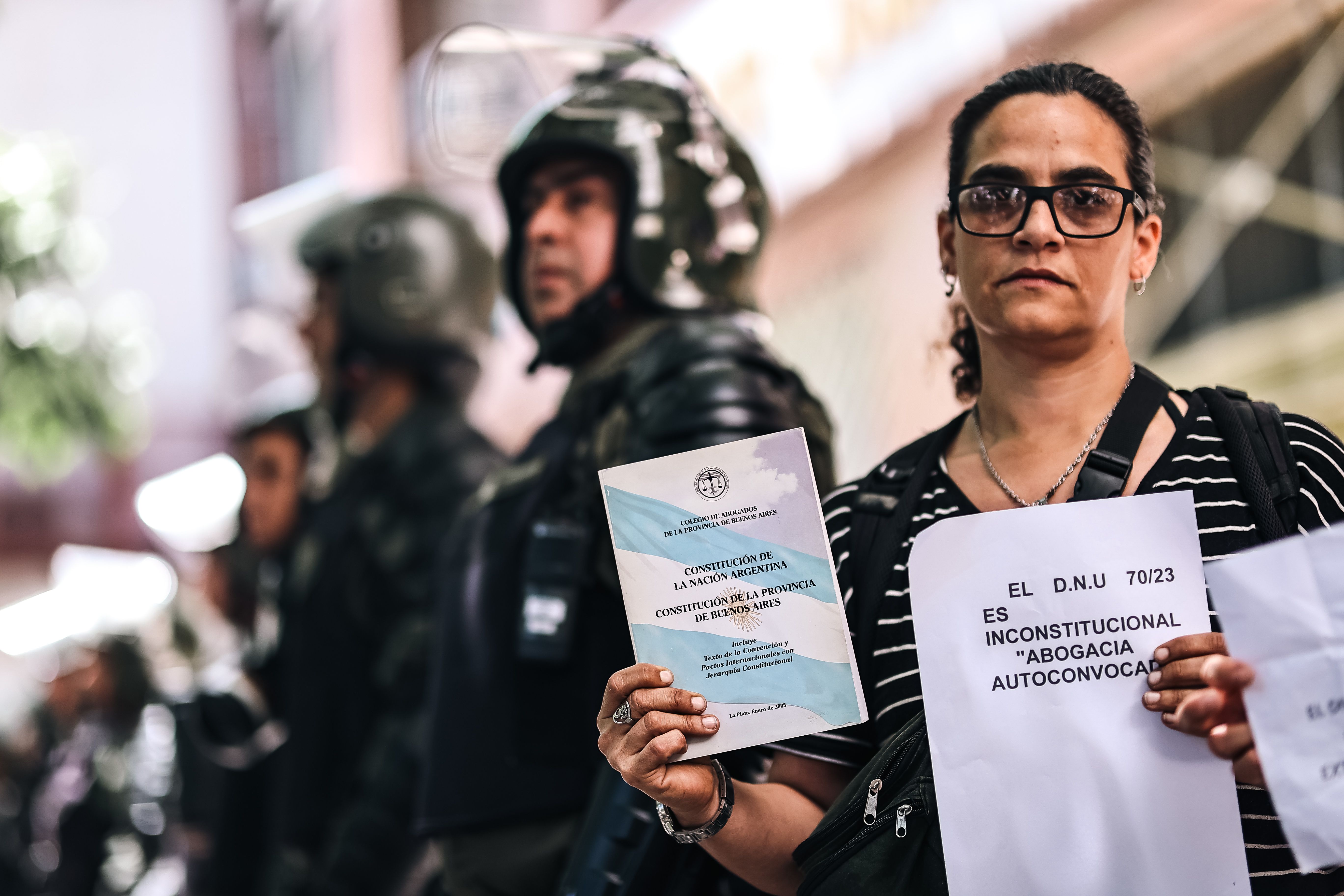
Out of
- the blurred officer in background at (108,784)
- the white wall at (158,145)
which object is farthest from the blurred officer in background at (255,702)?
the white wall at (158,145)

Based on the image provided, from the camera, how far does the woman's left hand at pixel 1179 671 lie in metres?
1.30

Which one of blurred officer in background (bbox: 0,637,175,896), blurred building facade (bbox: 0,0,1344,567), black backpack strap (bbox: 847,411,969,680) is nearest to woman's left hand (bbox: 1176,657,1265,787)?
black backpack strap (bbox: 847,411,969,680)

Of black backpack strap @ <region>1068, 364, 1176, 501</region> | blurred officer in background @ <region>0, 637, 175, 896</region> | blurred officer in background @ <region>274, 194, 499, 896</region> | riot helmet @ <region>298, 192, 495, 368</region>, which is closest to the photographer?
black backpack strap @ <region>1068, 364, 1176, 501</region>

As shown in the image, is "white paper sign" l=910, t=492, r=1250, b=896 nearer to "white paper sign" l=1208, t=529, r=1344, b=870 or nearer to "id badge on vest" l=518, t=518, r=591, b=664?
"white paper sign" l=1208, t=529, r=1344, b=870

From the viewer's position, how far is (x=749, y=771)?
1.94 meters

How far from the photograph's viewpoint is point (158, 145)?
12305 mm

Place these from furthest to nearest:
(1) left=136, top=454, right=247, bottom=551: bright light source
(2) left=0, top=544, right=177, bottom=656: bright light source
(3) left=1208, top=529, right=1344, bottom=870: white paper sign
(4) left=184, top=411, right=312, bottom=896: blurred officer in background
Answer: (2) left=0, top=544, right=177, bottom=656: bright light source → (1) left=136, top=454, right=247, bottom=551: bright light source → (4) left=184, top=411, right=312, bottom=896: blurred officer in background → (3) left=1208, top=529, right=1344, bottom=870: white paper sign

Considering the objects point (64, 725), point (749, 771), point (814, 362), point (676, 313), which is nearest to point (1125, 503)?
point (749, 771)

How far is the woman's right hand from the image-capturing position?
142cm

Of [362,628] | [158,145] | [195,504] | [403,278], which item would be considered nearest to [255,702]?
[362,628]

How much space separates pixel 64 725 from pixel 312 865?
3.97 metres

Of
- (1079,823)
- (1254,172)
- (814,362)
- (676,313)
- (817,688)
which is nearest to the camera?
(1079,823)

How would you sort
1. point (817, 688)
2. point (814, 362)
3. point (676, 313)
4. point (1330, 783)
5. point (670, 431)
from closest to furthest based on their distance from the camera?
point (1330, 783), point (817, 688), point (670, 431), point (676, 313), point (814, 362)

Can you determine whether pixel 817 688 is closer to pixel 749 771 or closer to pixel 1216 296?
pixel 749 771
